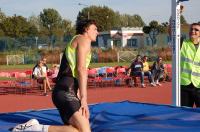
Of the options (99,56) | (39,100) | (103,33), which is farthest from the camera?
(103,33)

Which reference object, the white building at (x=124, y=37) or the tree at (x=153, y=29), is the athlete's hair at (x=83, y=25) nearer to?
the tree at (x=153, y=29)

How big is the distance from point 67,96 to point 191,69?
2230mm

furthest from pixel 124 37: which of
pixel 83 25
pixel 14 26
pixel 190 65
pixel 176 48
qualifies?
pixel 83 25

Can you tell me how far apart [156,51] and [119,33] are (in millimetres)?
33124

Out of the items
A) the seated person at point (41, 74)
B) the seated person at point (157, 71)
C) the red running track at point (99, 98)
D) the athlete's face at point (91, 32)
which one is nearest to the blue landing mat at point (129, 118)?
the athlete's face at point (91, 32)

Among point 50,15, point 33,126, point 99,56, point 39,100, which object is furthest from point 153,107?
point 50,15

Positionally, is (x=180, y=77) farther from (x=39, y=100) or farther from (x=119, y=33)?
(x=119, y=33)

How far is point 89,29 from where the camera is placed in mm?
4867

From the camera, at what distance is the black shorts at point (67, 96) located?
4699mm

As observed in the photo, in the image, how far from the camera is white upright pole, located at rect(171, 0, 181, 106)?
22.0 feet

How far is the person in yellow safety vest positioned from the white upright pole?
24cm

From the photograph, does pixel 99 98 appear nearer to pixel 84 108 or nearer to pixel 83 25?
pixel 83 25

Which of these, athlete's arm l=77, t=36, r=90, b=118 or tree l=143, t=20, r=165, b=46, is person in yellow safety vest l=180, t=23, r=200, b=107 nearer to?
athlete's arm l=77, t=36, r=90, b=118

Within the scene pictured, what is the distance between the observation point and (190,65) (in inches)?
247
